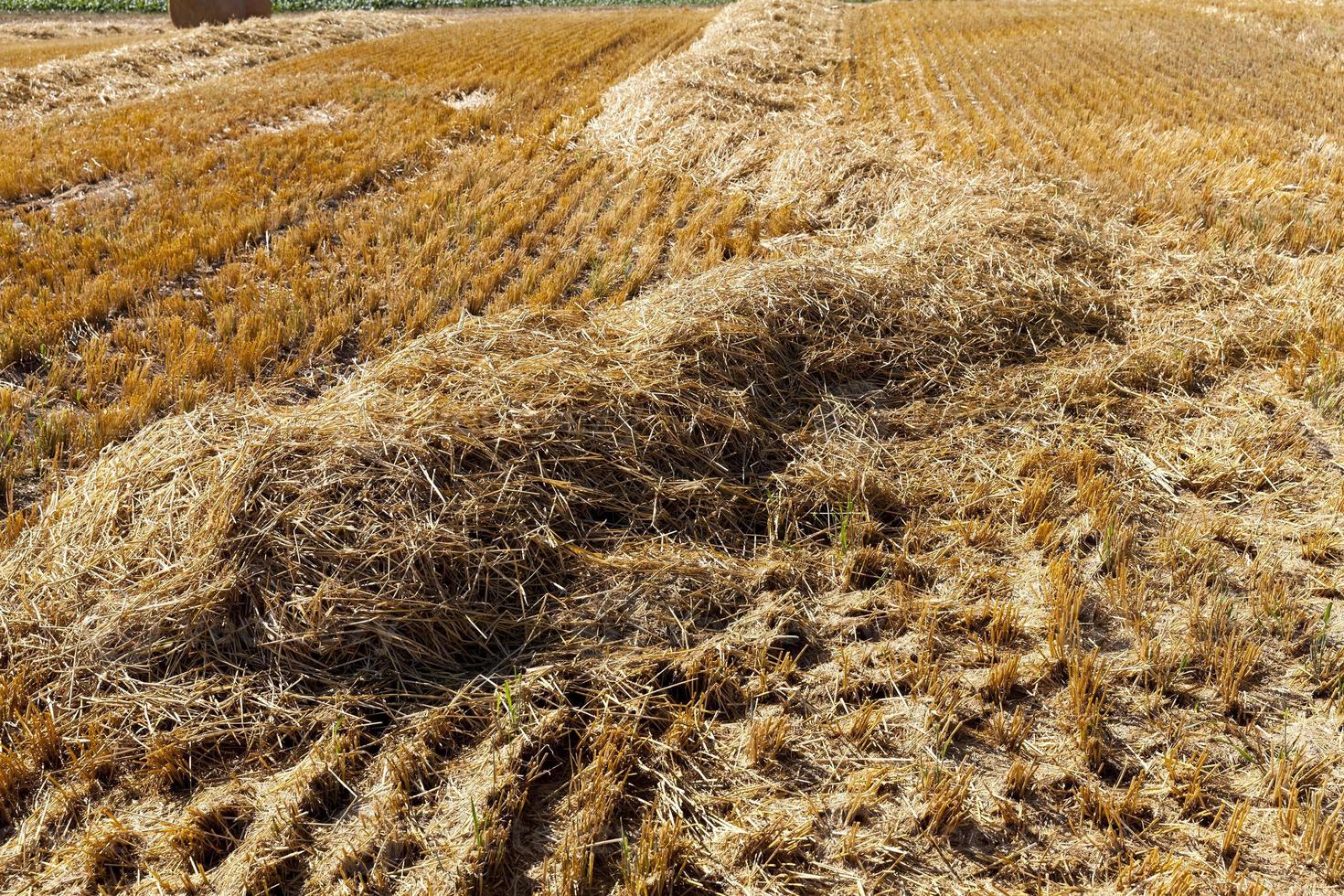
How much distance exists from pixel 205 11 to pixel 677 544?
988 inches

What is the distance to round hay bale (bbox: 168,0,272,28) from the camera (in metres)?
22.2

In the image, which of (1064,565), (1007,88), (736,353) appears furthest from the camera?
(1007,88)

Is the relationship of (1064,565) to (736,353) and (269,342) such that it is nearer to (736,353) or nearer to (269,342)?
(736,353)

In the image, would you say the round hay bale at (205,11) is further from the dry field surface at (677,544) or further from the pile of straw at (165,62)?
the dry field surface at (677,544)

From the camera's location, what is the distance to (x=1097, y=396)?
15.6 feet

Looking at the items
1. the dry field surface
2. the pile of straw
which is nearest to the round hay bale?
the pile of straw

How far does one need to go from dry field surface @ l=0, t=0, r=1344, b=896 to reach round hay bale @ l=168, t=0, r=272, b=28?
1800cm

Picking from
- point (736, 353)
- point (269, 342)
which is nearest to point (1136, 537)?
point (736, 353)

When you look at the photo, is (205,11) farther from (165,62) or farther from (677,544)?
(677,544)

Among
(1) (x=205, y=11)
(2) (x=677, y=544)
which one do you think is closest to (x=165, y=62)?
(1) (x=205, y=11)

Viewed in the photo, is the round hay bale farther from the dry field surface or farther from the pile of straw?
the dry field surface

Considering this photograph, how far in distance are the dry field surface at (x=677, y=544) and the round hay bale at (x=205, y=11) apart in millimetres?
18001

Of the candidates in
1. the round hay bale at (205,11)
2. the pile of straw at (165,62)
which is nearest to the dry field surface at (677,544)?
the pile of straw at (165,62)

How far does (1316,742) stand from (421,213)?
7249mm
